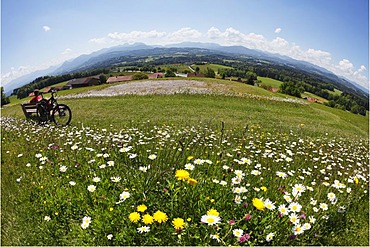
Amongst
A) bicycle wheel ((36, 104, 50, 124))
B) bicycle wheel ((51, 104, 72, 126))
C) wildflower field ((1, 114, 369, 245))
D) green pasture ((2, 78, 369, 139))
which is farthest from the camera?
green pasture ((2, 78, 369, 139))

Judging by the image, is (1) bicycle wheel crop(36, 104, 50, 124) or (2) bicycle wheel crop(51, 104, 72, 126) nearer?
(2) bicycle wheel crop(51, 104, 72, 126)

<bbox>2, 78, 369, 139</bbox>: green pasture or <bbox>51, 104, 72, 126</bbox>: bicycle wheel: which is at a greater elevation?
<bbox>51, 104, 72, 126</bbox>: bicycle wheel

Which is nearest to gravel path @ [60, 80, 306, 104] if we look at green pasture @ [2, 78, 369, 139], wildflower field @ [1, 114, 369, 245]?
green pasture @ [2, 78, 369, 139]

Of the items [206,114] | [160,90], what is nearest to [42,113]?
[206,114]

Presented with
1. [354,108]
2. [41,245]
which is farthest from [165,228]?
[354,108]

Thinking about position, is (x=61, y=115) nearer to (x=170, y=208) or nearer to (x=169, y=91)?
(x=170, y=208)

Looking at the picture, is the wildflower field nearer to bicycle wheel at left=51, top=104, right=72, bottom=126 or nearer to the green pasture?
the green pasture

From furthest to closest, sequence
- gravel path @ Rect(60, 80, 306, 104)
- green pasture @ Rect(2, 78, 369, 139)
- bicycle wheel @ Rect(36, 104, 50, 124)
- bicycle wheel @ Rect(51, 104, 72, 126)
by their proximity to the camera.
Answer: gravel path @ Rect(60, 80, 306, 104)
green pasture @ Rect(2, 78, 369, 139)
bicycle wheel @ Rect(36, 104, 50, 124)
bicycle wheel @ Rect(51, 104, 72, 126)

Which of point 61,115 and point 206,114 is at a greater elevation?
point 61,115

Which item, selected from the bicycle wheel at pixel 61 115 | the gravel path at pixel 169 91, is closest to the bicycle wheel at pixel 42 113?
the bicycle wheel at pixel 61 115

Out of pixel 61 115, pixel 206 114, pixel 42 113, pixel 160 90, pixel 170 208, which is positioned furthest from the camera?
pixel 160 90

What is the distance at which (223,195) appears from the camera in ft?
11.7

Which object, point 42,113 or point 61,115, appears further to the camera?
point 42,113

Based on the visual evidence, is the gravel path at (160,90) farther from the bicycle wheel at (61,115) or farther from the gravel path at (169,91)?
the bicycle wheel at (61,115)
